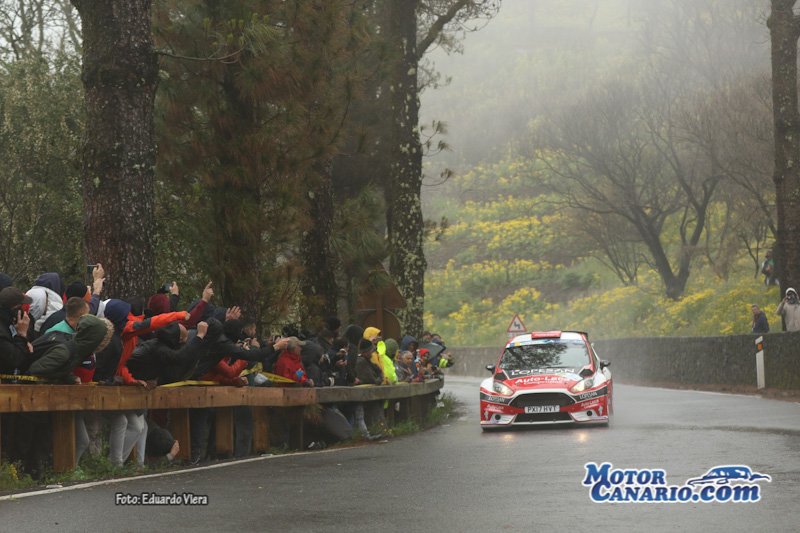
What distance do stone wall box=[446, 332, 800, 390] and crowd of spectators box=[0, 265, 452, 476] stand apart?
14.5 metres

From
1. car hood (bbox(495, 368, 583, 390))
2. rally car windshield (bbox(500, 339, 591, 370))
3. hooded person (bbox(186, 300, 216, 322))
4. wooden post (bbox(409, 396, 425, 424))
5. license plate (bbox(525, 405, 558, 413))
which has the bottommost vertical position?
wooden post (bbox(409, 396, 425, 424))

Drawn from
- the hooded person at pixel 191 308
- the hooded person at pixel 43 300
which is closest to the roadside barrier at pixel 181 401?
the hooded person at pixel 191 308

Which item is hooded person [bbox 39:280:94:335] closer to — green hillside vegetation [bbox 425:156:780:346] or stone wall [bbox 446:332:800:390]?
stone wall [bbox 446:332:800:390]

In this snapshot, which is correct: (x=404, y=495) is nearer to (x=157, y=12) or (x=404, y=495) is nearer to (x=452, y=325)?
(x=157, y=12)

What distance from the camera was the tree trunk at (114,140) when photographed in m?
14.8

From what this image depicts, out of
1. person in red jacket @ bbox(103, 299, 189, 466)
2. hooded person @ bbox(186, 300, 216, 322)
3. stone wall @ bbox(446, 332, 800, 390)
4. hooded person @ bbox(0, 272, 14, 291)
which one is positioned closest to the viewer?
hooded person @ bbox(0, 272, 14, 291)

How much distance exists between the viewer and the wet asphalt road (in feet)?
25.9

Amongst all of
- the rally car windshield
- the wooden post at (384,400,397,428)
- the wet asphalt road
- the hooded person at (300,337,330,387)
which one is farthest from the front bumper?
the hooded person at (300,337,330,387)

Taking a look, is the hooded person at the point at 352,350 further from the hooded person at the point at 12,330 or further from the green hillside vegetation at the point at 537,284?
the green hillside vegetation at the point at 537,284

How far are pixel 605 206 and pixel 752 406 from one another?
1293 inches

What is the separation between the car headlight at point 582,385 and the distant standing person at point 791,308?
33.0 feet

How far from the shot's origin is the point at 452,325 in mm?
70312

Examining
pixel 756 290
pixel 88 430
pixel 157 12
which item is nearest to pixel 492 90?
pixel 756 290

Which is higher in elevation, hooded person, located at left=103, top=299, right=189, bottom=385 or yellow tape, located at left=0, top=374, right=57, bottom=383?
hooded person, located at left=103, top=299, right=189, bottom=385
